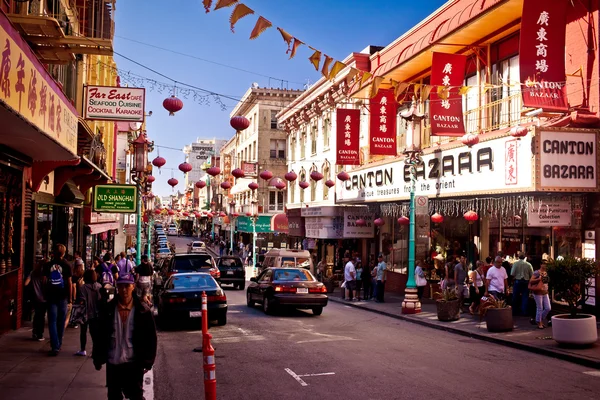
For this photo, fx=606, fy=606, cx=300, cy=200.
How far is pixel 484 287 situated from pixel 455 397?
10.8 m

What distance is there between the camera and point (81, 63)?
2136 centimetres

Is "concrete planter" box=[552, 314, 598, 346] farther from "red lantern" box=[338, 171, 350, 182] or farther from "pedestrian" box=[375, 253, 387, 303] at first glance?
"red lantern" box=[338, 171, 350, 182]

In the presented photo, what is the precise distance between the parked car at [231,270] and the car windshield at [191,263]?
595 cm

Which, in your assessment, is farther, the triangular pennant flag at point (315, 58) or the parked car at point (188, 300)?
the parked car at point (188, 300)

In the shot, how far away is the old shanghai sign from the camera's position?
15992mm

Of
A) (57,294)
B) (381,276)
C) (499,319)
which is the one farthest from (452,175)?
(57,294)

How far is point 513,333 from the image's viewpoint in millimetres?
14500

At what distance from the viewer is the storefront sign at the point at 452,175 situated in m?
15.8

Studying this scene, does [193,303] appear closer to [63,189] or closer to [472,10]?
[63,189]

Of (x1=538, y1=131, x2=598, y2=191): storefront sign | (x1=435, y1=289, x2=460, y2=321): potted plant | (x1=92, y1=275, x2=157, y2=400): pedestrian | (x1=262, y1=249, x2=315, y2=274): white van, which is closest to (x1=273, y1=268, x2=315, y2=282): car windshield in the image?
(x1=435, y1=289, x2=460, y2=321): potted plant

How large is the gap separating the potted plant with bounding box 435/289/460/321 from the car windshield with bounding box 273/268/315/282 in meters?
3.97

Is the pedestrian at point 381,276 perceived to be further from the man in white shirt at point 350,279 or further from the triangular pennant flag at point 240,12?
the triangular pennant flag at point 240,12

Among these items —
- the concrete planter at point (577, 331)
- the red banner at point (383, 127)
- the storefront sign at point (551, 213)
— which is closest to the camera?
the concrete planter at point (577, 331)

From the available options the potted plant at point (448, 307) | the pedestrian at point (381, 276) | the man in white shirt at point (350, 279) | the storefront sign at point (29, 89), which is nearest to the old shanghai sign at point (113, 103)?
the storefront sign at point (29, 89)
